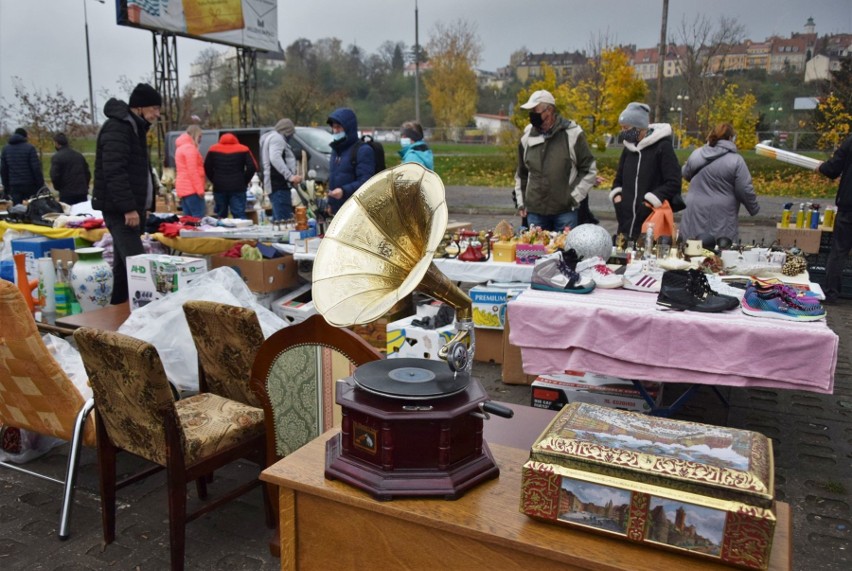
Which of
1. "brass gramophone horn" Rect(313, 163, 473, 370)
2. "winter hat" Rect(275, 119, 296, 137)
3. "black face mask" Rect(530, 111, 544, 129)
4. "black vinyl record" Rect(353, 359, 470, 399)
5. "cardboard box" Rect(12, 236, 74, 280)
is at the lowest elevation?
"cardboard box" Rect(12, 236, 74, 280)

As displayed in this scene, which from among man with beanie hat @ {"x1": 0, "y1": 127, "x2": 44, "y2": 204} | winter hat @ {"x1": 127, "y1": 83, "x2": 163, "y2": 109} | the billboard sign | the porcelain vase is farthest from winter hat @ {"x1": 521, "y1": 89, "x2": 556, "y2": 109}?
the billboard sign

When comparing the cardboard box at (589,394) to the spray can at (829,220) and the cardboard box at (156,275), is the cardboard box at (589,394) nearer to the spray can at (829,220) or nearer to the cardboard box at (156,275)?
the cardboard box at (156,275)

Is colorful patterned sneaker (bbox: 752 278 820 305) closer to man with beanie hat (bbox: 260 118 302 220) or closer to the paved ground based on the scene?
the paved ground

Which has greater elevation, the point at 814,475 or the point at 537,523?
the point at 537,523

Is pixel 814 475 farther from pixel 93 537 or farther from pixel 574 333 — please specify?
pixel 93 537

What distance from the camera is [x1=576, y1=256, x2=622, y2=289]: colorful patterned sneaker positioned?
148 inches

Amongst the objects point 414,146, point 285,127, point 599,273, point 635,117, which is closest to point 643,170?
point 635,117

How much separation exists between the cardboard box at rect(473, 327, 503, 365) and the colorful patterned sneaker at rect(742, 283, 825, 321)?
2.00 m

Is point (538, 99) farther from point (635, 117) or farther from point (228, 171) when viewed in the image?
point (228, 171)

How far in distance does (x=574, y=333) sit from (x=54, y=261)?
16.0 ft

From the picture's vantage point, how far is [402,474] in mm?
1600

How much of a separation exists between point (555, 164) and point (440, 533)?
14.7 feet

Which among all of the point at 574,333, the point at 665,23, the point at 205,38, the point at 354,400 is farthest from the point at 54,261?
the point at 205,38

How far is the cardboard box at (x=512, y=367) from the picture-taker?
461 centimetres
